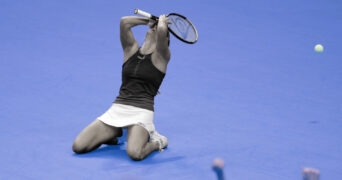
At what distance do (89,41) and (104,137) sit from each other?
13.5 ft

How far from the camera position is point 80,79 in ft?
30.5

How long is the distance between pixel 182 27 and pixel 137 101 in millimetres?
933

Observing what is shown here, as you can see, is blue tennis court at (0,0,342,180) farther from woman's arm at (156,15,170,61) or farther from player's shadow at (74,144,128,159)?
woman's arm at (156,15,170,61)

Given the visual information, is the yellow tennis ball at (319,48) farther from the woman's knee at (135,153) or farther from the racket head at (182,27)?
the woman's knee at (135,153)

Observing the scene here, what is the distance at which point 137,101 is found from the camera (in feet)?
23.8

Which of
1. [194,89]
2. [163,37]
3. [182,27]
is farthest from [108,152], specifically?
[194,89]

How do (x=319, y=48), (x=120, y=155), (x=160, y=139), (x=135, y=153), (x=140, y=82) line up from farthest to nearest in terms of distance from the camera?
1. (x=319, y=48)
2. (x=140, y=82)
3. (x=160, y=139)
4. (x=120, y=155)
5. (x=135, y=153)

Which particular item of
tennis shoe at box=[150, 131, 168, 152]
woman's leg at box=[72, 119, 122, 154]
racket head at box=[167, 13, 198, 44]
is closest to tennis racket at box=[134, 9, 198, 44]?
racket head at box=[167, 13, 198, 44]

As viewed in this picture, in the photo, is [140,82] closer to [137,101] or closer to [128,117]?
[137,101]

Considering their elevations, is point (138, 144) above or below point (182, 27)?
below

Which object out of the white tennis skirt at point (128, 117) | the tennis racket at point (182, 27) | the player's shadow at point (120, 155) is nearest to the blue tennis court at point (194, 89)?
the player's shadow at point (120, 155)

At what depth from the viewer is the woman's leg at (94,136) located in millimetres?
6996

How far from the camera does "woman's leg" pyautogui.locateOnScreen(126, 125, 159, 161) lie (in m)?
6.88

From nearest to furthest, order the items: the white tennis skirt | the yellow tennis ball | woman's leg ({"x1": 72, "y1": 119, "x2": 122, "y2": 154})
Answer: woman's leg ({"x1": 72, "y1": 119, "x2": 122, "y2": 154}) → the white tennis skirt → the yellow tennis ball
